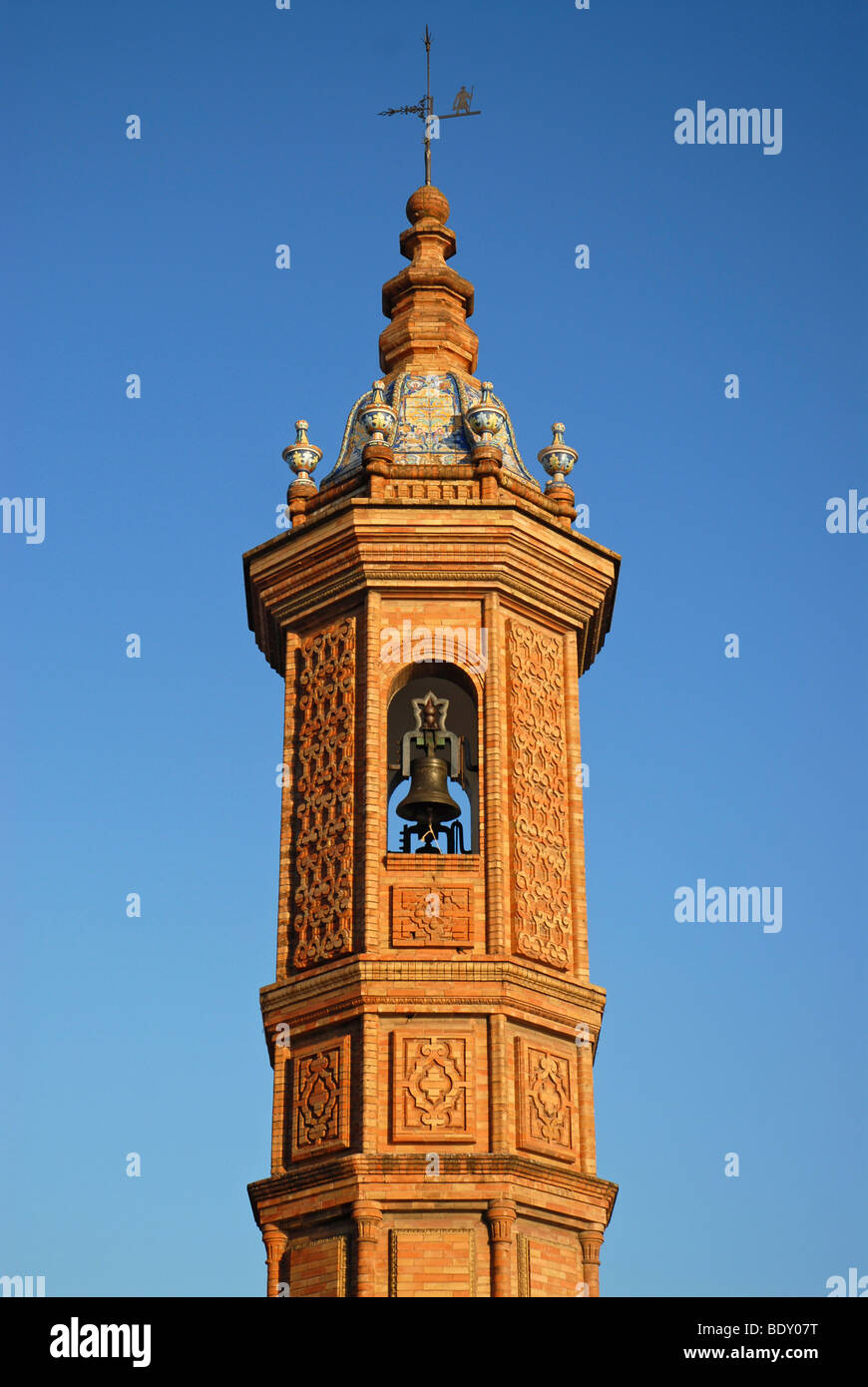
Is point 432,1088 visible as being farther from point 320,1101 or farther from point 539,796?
point 539,796

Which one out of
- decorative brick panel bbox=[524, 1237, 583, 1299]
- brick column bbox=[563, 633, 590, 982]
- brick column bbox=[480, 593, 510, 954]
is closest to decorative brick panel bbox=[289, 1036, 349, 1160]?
brick column bbox=[480, 593, 510, 954]

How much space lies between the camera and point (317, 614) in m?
29.3

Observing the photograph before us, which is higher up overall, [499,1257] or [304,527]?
[304,527]

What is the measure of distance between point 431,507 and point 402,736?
9.80ft

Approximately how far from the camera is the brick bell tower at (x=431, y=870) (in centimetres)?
2519

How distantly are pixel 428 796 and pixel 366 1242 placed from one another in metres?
6.01

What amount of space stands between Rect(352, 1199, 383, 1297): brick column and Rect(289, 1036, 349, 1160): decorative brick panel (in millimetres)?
901

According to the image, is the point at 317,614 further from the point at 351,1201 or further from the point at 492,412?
the point at 351,1201

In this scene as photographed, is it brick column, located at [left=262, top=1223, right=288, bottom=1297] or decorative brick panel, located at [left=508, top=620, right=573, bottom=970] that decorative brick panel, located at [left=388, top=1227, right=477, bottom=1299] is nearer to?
brick column, located at [left=262, top=1223, right=288, bottom=1297]

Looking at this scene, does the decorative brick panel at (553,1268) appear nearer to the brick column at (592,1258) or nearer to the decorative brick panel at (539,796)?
the brick column at (592,1258)

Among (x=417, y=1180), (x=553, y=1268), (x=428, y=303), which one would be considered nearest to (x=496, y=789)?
(x=417, y=1180)

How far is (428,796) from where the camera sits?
93.0 feet
